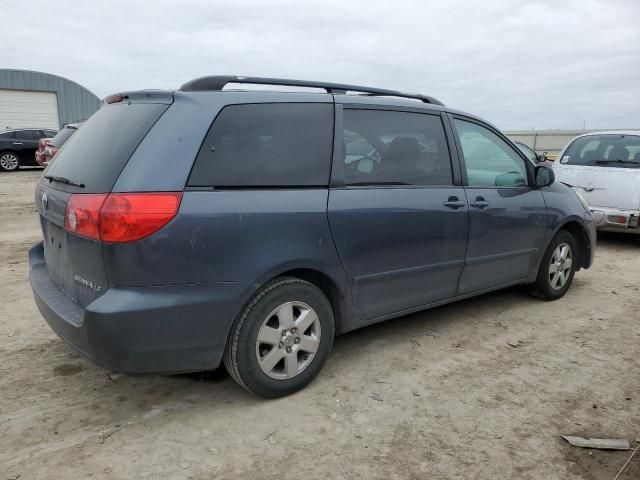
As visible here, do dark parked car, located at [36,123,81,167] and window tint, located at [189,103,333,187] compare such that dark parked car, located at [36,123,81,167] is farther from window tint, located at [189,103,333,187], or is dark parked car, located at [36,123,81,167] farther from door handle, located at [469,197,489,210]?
door handle, located at [469,197,489,210]

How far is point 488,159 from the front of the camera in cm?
419

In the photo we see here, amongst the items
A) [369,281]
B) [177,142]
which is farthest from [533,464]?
[177,142]

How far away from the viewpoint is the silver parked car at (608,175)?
6.97 m

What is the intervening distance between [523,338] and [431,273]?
3.18ft

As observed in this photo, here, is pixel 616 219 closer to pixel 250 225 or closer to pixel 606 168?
pixel 606 168

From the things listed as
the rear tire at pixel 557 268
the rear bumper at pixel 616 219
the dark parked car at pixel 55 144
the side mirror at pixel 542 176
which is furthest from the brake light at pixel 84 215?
the dark parked car at pixel 55 144

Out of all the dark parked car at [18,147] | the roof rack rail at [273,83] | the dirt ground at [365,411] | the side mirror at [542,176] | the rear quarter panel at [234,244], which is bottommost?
the dirt ground at [365,411]

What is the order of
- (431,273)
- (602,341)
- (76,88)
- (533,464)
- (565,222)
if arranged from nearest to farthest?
1. (533,464)
2. (431,273)
3. (602,341)
4. (565,222)
5. (76,88)

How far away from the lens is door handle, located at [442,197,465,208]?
3670mm

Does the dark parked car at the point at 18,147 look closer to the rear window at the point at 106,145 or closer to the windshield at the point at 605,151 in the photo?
the windshield at the point at 605,151

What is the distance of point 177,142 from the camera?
2568 mm

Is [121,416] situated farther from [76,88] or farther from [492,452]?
[76,88]

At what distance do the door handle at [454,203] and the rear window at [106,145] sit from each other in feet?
6.53

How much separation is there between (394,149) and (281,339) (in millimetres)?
1472
